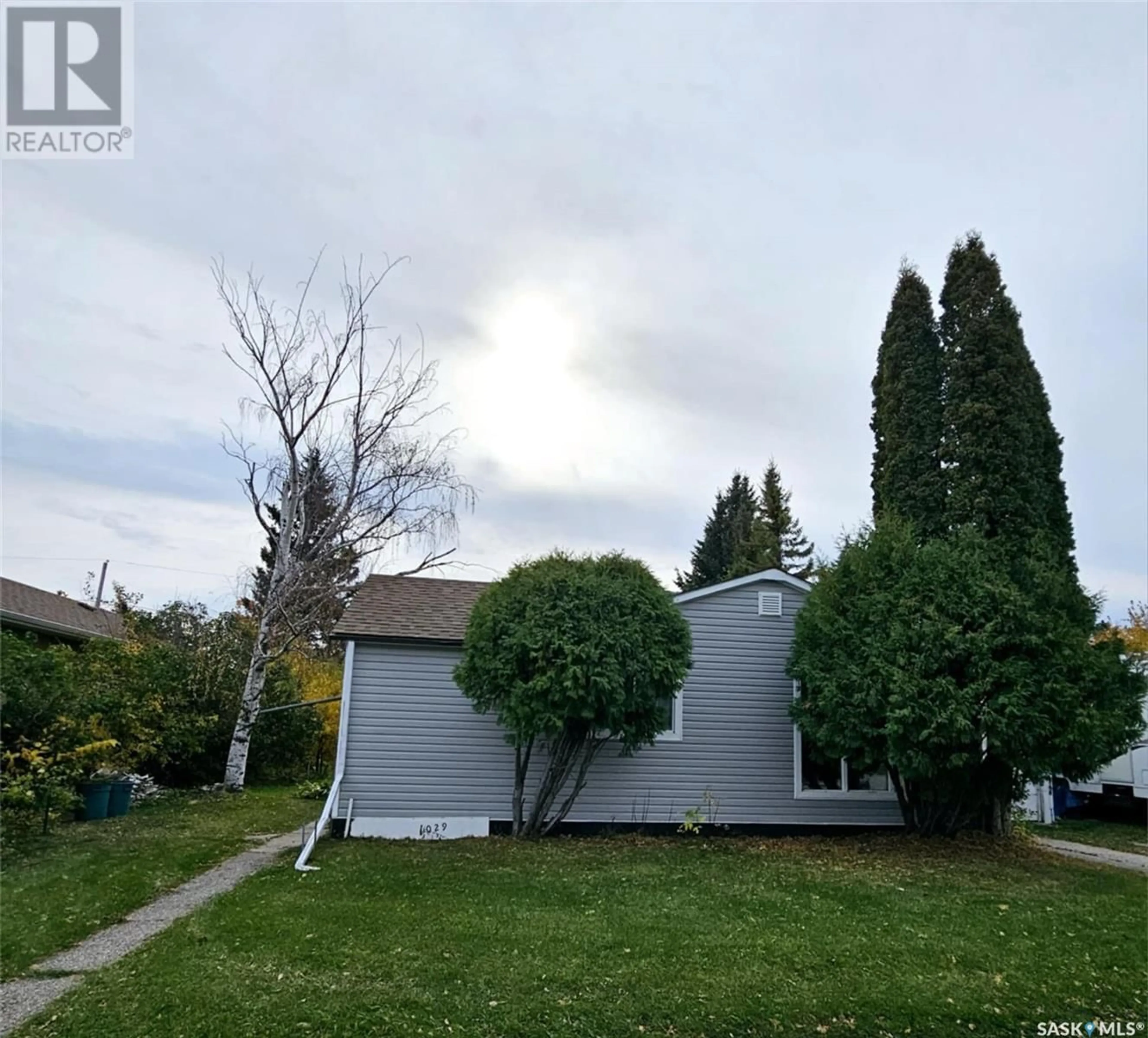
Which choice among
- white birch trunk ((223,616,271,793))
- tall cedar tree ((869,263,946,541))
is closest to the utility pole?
white birch trunk ((223,616,271,793))

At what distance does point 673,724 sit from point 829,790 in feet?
8.69

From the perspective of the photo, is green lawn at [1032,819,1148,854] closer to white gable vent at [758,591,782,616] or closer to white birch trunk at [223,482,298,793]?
white gable vent at [758,591,782,616]

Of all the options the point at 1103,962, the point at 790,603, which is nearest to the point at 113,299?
the point at 790,603

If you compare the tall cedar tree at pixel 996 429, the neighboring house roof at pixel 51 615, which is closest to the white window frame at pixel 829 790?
the tall cedar tree at pixel 996 429

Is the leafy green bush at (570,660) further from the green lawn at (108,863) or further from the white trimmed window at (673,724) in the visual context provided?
the green lawn at (108,863)

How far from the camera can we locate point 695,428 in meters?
14.3

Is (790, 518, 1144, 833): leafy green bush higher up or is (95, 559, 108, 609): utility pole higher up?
(95, 559, 108, 609): utility pole

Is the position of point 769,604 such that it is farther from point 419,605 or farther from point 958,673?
point 419,605

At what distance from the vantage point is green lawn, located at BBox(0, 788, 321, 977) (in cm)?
558

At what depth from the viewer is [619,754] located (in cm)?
1033

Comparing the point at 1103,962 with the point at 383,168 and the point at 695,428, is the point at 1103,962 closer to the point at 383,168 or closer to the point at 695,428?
the point at 695,428

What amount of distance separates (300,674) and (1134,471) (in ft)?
63.6

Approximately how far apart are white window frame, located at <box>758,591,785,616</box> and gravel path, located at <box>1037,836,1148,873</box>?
505 cm

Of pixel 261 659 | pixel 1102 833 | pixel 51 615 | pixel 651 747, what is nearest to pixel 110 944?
pixel 651 747
